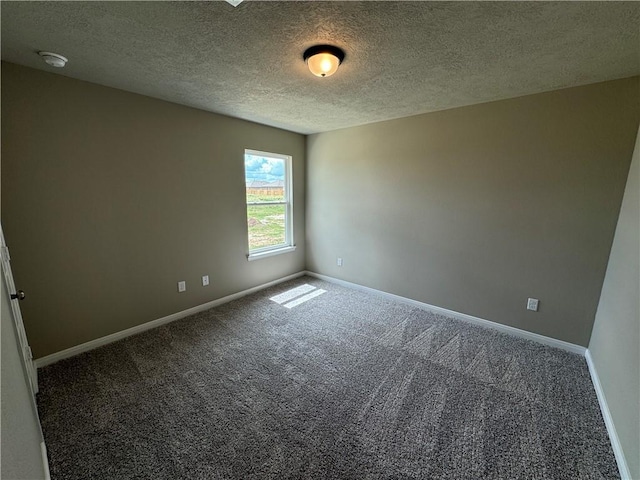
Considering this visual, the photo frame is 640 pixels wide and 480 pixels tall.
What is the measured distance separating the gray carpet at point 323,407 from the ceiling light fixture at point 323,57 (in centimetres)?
227

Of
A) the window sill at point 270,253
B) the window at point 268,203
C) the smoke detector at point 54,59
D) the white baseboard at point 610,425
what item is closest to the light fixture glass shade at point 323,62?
the smoke detector at point 54,59

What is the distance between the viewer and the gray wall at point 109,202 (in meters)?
2.07

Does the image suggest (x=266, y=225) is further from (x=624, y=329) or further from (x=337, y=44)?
(x=624, y=329)

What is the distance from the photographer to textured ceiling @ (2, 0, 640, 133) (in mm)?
1368

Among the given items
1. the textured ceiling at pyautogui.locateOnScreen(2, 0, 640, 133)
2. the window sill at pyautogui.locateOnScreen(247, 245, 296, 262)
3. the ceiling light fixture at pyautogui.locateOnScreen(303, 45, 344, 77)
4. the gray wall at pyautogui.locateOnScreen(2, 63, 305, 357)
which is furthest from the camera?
the window sill at pyautogui.locateOnScreen(247, 245, 296, 262)

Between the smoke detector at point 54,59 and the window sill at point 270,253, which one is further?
the window sill at point 270,253

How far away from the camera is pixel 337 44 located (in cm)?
168

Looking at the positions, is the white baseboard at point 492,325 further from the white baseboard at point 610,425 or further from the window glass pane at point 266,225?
the window glass pane at point 266,225

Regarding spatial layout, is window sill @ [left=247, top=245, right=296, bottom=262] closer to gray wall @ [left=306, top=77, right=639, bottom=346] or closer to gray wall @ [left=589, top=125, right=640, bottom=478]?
gray wall @ [left=306, top=77, right=639, bottom=346]

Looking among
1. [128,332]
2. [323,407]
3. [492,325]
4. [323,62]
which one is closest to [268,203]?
[128,332]

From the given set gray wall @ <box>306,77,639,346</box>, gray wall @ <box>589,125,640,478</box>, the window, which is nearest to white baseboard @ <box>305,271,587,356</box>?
gray wall @ <box>306,77,639,346</box>

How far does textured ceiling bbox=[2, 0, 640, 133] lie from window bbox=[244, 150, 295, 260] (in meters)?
1.29

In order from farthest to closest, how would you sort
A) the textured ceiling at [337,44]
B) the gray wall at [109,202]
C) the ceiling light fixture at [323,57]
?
the gray wall at [109,202]
the ceiling light fixture at [323,57]
the textured ceiling at [337,44]

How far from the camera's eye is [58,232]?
2.24 metres
